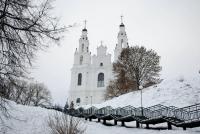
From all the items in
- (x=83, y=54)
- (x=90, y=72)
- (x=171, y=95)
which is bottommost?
(x=171, y=95)

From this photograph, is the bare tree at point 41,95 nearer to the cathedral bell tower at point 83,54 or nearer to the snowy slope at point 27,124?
the cathedral bell tower at point 83,54

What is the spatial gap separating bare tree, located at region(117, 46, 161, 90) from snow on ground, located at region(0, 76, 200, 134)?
603cm

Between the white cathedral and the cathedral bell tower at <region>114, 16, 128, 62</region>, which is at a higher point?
the cathedral bell tower at <region>114, 16, 128, 62</region>

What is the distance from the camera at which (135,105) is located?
2906 cm

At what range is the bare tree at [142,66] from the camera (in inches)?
1529

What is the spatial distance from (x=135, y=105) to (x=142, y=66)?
11.1m

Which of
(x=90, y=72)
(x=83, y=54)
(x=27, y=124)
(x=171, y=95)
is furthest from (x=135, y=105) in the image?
(x=83, y=54)

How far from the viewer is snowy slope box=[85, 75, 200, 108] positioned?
25656mm

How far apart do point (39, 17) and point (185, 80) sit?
25.6m

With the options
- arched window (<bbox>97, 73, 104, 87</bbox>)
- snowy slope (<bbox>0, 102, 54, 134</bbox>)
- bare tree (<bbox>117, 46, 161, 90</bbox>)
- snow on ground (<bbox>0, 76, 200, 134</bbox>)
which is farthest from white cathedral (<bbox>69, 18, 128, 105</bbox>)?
snowy slope (<bbox>0, 102, 54, 134</bbox>)

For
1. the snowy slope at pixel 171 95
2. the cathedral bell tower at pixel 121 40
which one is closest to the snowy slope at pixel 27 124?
the snowy slope at pixel 171 95

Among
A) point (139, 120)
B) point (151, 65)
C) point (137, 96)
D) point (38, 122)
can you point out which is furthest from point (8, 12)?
point (151, 65)

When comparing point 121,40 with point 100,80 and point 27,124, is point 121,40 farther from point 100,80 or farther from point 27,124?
point 27,124

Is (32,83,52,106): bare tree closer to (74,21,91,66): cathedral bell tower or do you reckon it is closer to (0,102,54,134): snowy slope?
(74,21,91,66): cathedral bell tower
